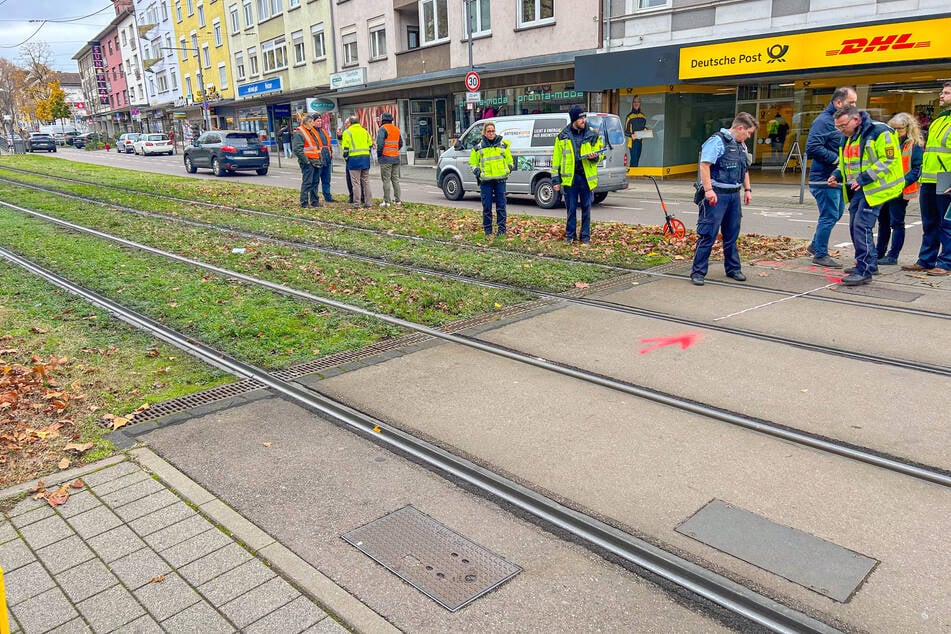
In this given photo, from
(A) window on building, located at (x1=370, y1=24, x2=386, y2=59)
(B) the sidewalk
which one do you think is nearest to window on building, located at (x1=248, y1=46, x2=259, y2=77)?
(A) window on building, located at (x1=370, y1=24, x2=386, y2=59)

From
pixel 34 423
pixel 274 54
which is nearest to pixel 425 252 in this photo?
pixel 34 423

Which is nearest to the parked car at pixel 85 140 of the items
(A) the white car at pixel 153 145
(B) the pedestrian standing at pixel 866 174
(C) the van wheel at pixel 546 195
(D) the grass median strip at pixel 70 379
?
(A) the white car at pixel 153 145

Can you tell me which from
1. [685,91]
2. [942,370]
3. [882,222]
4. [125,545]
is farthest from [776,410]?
[685,91]

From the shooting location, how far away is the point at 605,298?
788cm

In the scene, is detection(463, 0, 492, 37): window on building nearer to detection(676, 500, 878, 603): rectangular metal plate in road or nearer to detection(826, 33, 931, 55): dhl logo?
detection(826, 33, 931, 55): dhl logo

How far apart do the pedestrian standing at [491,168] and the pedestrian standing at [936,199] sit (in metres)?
5.71

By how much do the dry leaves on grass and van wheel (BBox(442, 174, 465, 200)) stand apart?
13.0 m

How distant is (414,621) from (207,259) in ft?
27.2

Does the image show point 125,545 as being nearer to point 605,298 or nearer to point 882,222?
point 605,298

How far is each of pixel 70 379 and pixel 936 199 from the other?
9415 millimetres

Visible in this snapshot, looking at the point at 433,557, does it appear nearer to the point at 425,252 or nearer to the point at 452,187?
the point at 425,252

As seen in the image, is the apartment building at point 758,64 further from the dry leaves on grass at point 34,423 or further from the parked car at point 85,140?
the parked car at point 85,140

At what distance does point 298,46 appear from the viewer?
40.3m

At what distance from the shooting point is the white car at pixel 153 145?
49.0m
